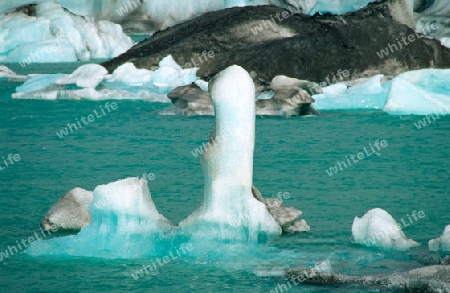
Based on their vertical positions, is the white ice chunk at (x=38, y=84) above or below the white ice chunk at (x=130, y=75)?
below

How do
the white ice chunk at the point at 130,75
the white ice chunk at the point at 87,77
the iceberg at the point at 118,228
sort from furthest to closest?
1. the white ice chunk at the point at 130,75
2. the white ice chunk at the point at 87,77
3. the iceberg at the point at 118,228

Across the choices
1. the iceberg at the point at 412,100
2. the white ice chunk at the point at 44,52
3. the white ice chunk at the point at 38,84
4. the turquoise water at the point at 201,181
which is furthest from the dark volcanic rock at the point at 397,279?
the white ice chunk at the point at 44,52

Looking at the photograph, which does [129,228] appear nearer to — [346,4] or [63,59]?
[63,59]

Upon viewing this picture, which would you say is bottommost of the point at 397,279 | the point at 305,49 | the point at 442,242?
the point at 397,279

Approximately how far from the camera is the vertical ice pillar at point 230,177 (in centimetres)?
590

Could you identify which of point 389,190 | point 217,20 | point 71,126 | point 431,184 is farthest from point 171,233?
point 217,20

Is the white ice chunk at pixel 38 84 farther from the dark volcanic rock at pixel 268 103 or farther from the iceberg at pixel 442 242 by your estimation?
the iceberg at pixel 442 242

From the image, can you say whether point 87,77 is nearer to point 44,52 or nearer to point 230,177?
point 44,52

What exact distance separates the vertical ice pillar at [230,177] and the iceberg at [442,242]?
123cm

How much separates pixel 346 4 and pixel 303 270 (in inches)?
1436

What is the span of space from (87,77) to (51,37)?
11.7 meters

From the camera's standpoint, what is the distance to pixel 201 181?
28.0 feet

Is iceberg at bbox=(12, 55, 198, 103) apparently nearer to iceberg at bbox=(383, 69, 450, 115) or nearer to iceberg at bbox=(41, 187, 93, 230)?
iceberg at bbox=(383, 69, 450, 115)

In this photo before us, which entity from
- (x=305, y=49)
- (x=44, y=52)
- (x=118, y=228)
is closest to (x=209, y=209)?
(x=118, y=228)
